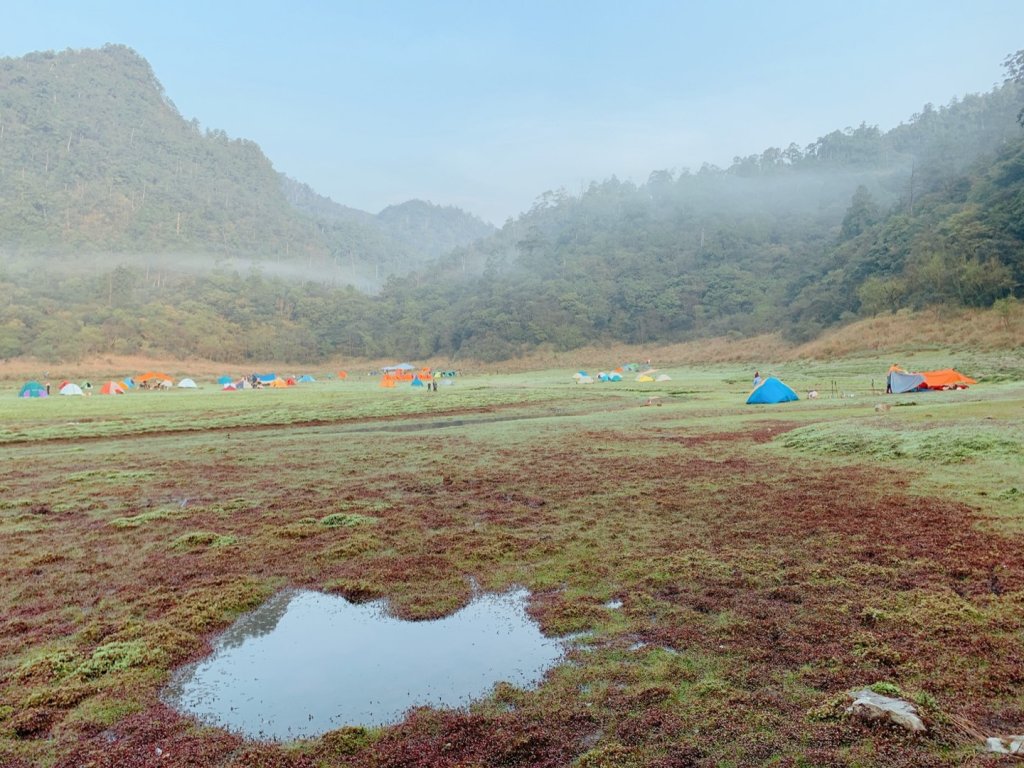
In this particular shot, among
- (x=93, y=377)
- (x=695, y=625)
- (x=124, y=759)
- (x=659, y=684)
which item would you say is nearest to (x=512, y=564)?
(x=695, y=625)

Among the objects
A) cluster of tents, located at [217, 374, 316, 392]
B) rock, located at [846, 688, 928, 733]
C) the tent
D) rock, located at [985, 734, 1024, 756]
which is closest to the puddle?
rock, located at [846, 688, 928, 733]

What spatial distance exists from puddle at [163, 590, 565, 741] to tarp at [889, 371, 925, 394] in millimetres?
28968

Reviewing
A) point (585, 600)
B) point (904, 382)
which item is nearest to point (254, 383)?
point (904, 382)

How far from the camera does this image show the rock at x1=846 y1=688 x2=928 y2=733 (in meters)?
3.94

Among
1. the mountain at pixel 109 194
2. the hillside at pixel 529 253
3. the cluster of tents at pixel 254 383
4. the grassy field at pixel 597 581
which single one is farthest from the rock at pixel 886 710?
the mountain at pixel 109 194

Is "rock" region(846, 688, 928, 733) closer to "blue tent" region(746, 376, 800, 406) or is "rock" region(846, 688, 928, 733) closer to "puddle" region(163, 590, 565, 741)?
"puddle" region(163, 590, 565, 741)

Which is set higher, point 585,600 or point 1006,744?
point 1006,744

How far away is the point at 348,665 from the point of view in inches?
220

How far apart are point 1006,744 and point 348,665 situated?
4812 millimetres

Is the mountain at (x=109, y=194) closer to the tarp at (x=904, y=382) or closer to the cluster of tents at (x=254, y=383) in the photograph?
the cluster of tents at (x=254, y=383)

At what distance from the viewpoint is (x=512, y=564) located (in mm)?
8031

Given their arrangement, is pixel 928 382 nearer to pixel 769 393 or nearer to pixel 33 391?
pixel 769 393

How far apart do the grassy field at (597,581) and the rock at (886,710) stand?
92 mm

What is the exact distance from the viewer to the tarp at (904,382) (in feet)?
95.1
